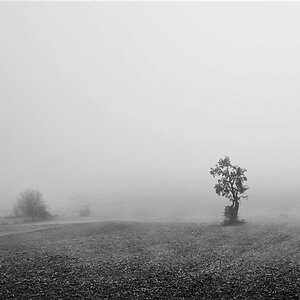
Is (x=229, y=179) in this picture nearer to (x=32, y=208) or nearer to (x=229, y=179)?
(x=229, y=179)

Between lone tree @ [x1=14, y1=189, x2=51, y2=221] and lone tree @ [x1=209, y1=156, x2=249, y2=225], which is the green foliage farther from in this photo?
lone tree @ [x1=14, y1=189, x2=51, y2=221]

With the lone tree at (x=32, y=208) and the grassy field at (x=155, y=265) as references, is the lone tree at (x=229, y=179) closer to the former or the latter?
the grassy field at (x=155, y=265)

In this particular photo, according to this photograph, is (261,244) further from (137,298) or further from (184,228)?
(137,298)

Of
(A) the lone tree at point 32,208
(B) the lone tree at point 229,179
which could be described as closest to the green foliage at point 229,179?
(B) the lone tree at point 229,179

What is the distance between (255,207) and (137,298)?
8471cm

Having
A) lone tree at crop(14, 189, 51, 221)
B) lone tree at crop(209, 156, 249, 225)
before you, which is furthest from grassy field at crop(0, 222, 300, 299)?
lone tree at crop(14, 189, 51, 221)

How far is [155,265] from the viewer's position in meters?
34.0

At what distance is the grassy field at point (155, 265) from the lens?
2628 centimetres

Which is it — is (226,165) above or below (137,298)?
above

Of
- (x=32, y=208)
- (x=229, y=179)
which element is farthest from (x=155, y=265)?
(x=32, y=208)

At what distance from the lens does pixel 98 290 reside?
89.2 feet

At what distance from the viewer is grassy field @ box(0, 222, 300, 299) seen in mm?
26281

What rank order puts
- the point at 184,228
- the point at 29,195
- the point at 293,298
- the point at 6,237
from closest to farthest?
the point at 293,298, the point at 6,237, the point at 184,228, the point at 29,195

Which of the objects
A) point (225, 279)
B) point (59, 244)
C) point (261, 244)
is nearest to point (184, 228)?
point (261, 244)
